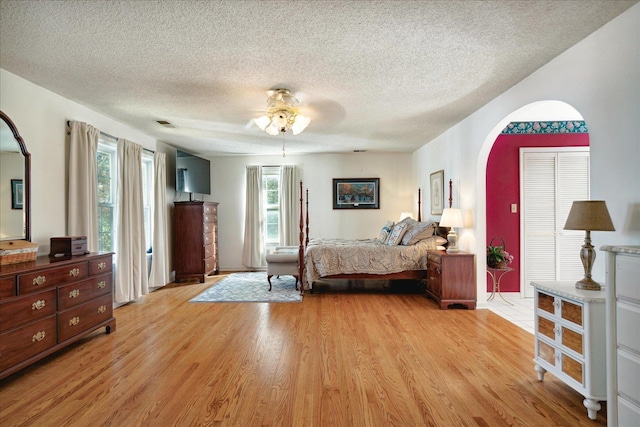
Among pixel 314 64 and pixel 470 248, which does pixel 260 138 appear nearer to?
pixel 314 64

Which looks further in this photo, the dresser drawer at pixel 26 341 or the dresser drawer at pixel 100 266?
the dresser drawer at pixel 100 266

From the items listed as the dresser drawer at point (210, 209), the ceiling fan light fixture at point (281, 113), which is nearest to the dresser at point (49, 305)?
the ceiling fan light fixture at point (281, 113)

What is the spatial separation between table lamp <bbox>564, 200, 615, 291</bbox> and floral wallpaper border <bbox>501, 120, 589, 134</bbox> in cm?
298

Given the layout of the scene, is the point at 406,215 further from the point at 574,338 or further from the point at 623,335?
the point at 623,335

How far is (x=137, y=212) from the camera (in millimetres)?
4699

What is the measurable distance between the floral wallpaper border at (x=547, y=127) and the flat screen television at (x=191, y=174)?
17.3 ft

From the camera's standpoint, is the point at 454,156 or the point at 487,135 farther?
the point at 454,156

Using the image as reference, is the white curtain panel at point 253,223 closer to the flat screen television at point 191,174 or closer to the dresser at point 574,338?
the flat screen television at point 191,174

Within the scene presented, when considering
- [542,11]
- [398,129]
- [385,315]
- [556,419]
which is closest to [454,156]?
[398,129]

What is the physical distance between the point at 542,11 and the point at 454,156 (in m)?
2.87

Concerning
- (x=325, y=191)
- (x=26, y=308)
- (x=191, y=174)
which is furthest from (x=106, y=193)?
(x=325, y=191)

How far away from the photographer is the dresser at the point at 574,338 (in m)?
1.93

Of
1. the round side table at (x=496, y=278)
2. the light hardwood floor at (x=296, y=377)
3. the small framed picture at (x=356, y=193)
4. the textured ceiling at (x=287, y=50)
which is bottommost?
the light hardwood floor at (x=296, y=377)

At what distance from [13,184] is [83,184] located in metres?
0.77
